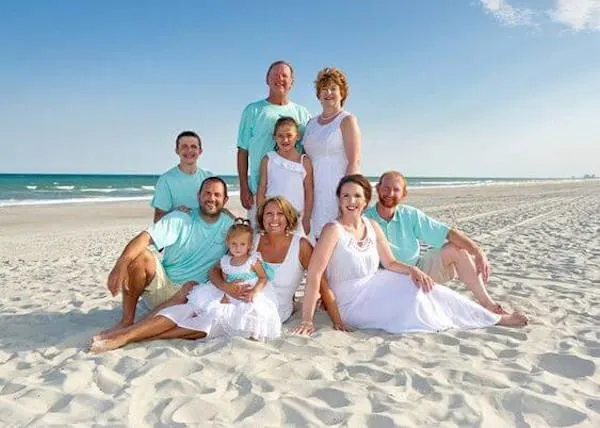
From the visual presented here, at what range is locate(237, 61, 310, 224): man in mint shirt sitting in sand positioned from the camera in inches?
184

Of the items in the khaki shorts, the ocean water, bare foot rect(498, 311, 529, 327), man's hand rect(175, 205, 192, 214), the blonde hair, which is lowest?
the ocean water

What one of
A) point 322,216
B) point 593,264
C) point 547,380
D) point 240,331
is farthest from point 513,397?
point 593,264

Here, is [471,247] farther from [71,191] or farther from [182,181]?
[71,191]

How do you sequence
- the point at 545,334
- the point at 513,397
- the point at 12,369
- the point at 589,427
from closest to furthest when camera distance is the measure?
the point at 589,427 → the point at 513,397 → the point at 12,369 → the point at 545,334

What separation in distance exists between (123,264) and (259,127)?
1712 mm

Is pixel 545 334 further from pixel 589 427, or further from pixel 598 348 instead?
pixel 589 427

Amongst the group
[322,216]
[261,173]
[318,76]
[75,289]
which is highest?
[318,76]

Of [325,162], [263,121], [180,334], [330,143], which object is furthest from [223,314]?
[263,121]

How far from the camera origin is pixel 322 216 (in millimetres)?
4590

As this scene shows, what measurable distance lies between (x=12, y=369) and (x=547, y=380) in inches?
133

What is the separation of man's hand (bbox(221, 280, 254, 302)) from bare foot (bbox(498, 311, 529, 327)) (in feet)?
6.86

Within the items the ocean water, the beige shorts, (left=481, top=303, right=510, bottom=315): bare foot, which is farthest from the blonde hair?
the ocean water

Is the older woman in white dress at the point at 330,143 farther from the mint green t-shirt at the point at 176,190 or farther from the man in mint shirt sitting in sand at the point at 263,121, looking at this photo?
the mint green t-shirt at the point at 176,190

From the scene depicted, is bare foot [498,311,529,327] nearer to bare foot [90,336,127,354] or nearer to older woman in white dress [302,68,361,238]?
older woman in white dress [302,68,361,238]
